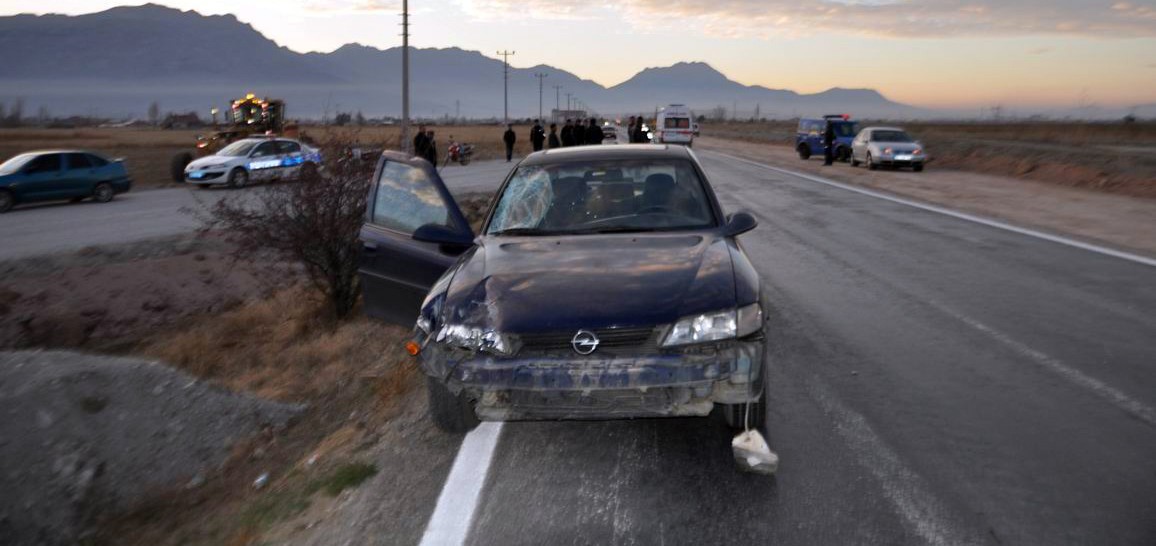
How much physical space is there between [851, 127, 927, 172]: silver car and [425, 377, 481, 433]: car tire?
29355 mm

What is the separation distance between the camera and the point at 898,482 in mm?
4551

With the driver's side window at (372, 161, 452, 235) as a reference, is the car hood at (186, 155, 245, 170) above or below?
below

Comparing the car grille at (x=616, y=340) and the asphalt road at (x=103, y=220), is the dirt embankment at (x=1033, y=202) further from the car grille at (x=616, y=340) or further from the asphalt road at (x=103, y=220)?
the asphalt road at (x=103, y=220)

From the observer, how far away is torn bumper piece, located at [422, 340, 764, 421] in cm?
445

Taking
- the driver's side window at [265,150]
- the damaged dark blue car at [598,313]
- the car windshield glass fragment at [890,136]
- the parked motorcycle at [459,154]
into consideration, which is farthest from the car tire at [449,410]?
the parked motorcycle at [459,154]

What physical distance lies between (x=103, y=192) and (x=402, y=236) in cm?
2246

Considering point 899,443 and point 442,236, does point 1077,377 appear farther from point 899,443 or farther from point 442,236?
point 442,236

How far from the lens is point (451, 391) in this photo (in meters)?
4.73

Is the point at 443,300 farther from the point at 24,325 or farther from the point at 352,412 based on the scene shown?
the point at 24,325

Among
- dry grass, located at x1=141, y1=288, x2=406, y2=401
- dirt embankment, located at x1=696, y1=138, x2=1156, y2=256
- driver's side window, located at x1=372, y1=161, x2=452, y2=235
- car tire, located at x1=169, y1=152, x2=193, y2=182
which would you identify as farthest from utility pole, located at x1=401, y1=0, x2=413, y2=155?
driver's side window, located at x1=372, y1=161, x2=452, y2=235

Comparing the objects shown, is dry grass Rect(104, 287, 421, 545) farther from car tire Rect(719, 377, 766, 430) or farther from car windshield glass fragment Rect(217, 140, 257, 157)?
car windshield glass fragment Rect(217, 140, 257, 157)

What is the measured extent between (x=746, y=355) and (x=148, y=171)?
4010cm

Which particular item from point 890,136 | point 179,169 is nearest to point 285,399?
point 179,169

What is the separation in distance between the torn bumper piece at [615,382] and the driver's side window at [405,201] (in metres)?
2.57
